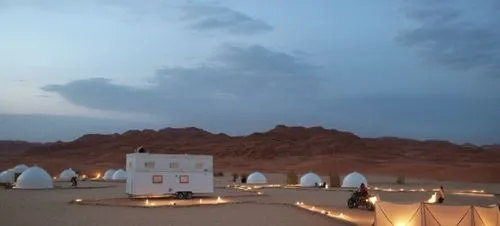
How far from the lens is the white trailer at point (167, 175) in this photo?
1404 inches

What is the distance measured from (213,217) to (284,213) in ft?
12.8

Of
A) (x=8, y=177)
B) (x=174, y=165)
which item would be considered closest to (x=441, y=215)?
(x=174, y=165)

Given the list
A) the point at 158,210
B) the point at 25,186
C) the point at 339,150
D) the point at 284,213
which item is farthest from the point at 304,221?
the point at 339,150

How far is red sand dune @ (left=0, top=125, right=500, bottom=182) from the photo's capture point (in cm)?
10012

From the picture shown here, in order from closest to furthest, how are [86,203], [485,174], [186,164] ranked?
[86,203], [186,164], [485,174]

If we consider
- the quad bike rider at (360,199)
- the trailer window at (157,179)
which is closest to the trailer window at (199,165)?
the trailer window at (157,179)

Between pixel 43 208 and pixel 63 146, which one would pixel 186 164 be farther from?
pixel 63 146

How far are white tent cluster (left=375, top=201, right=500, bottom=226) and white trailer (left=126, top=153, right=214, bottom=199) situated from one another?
20141 millimetres

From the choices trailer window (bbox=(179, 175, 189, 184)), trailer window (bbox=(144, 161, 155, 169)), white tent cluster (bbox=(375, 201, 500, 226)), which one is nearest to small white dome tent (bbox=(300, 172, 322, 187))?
trailer window (bbox=(179, 175, 189, 184))

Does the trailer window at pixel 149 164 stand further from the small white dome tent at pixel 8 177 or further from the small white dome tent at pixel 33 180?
the small white dome tent at pixel 8 177

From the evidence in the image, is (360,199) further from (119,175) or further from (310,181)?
(119,175)

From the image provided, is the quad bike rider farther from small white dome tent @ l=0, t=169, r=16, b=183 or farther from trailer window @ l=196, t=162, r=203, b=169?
small white dome tent @ l=0, t=169, r=16, b=183

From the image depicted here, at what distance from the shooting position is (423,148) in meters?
154

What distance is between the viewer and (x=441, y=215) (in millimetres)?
17969
